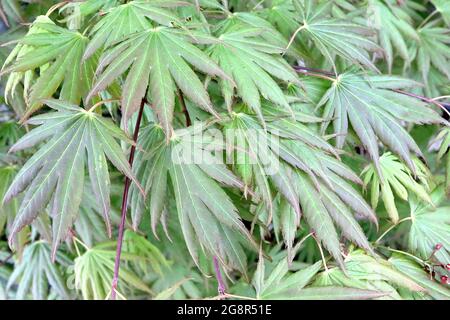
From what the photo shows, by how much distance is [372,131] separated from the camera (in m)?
0.92

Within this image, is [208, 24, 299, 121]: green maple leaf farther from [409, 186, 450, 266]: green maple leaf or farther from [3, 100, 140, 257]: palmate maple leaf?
[409, 186, 450, 266]: green maple leaf

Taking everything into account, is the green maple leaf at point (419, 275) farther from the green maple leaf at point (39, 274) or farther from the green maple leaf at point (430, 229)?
the green maple leaf at point (39, 274)

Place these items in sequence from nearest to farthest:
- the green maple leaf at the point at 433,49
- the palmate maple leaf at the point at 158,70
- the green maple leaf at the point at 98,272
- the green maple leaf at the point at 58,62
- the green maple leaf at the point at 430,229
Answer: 1. the palmate maple leaf at the point at 158,70
2. the green maple leaf at the point at 58,62
3. the green maple leaf at the point at 430,229
4. the green maple leaf at the point at 98,272
5. the green maple leaf at the point at 433,49

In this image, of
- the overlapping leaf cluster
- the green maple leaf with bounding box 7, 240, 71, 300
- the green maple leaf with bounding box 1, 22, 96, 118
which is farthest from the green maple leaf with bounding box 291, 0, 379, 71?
the green maple leaf with bounding box 7, 240, 71, 300

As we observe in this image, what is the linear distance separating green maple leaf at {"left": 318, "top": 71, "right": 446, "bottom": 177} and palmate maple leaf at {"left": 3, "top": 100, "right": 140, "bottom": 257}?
377 mm

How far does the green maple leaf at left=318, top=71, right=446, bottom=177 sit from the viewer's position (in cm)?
90

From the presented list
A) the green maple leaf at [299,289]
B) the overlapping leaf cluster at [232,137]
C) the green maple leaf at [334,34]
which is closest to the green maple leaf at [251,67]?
the overlapping leaf cluster at [232,137]

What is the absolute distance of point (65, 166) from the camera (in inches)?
30.8

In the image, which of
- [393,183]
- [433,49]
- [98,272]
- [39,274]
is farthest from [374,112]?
[39,274]

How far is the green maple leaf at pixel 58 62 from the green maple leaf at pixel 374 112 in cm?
43

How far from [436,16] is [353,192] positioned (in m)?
0.95

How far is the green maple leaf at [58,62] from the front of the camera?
0.83 m
